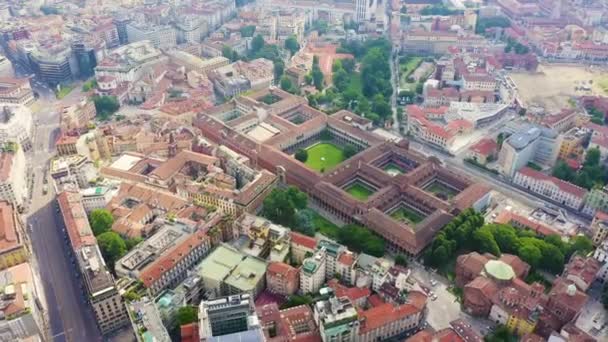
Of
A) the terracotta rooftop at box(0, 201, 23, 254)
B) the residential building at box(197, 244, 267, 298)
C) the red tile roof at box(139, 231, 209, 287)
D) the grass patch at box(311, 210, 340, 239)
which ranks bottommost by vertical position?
the grass patch at box(311, 210, 340, 239)

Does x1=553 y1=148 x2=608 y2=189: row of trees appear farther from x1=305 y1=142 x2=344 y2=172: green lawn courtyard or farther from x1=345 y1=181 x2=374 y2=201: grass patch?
x1=305 y1=142 x2=344 y2=172: green lawn courtyard

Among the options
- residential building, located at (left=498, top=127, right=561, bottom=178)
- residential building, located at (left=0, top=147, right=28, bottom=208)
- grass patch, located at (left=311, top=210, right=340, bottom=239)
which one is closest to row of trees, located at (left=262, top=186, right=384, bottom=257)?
grass patch, located at (left=311, top=210, right=340, bottom=239)

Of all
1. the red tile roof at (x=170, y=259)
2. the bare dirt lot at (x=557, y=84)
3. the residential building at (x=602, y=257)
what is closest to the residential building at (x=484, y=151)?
the bare dirt lot at (x=557, y=84)

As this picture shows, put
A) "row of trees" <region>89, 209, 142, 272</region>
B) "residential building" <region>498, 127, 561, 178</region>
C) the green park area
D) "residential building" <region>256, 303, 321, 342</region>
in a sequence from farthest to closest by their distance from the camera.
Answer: the green park area → "residential building" <region>498, 127, 561, 178</region> → "row of trees" <region>89, 209, 142, 272</region> → "residential building" <region>256, 303, 321, 342</region>

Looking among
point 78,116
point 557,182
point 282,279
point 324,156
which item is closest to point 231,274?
point 282,279

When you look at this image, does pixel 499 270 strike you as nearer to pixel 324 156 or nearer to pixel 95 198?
pixel 324 156

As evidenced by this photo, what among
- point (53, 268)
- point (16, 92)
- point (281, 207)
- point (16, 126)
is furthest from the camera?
point (16, 92)
